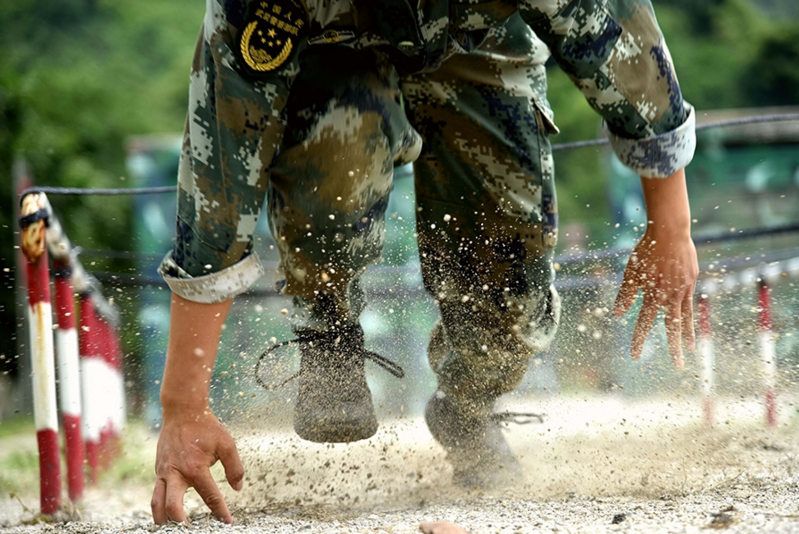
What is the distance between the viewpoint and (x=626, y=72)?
53.2 inches

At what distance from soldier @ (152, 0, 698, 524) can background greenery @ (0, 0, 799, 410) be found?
793 centimetres


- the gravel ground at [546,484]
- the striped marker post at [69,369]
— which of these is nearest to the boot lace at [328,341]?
the gravel ground at [546,484]

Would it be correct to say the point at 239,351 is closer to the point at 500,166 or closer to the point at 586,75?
the point at 500,166

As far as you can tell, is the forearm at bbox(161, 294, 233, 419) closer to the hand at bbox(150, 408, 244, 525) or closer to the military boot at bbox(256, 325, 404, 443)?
the hand at bbox(150, 408, 244, 525)

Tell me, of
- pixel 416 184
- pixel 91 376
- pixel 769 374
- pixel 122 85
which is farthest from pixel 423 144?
pixel 122 85

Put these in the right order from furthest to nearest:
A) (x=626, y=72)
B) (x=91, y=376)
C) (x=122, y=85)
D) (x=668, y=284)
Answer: (x=122, y=85) → (x=91, y=376) → (x=668, y=284) → (x=626, y=72)

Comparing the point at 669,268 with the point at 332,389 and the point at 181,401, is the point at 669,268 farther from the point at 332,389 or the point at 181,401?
the point at 181,401

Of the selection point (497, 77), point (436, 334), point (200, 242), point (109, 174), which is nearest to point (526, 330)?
point (436, 334)

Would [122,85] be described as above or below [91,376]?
above

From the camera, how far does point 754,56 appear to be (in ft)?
77.8

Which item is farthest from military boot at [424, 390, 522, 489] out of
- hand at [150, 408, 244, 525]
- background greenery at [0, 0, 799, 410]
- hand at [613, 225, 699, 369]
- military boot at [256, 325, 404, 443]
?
background greenery at [0, 0, 799, 410]

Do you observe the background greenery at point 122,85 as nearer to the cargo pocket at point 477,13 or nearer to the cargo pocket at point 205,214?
the cargo pocket at point 205,214

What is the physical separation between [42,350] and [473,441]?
0.95 metres

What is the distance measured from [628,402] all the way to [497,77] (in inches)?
29.0
